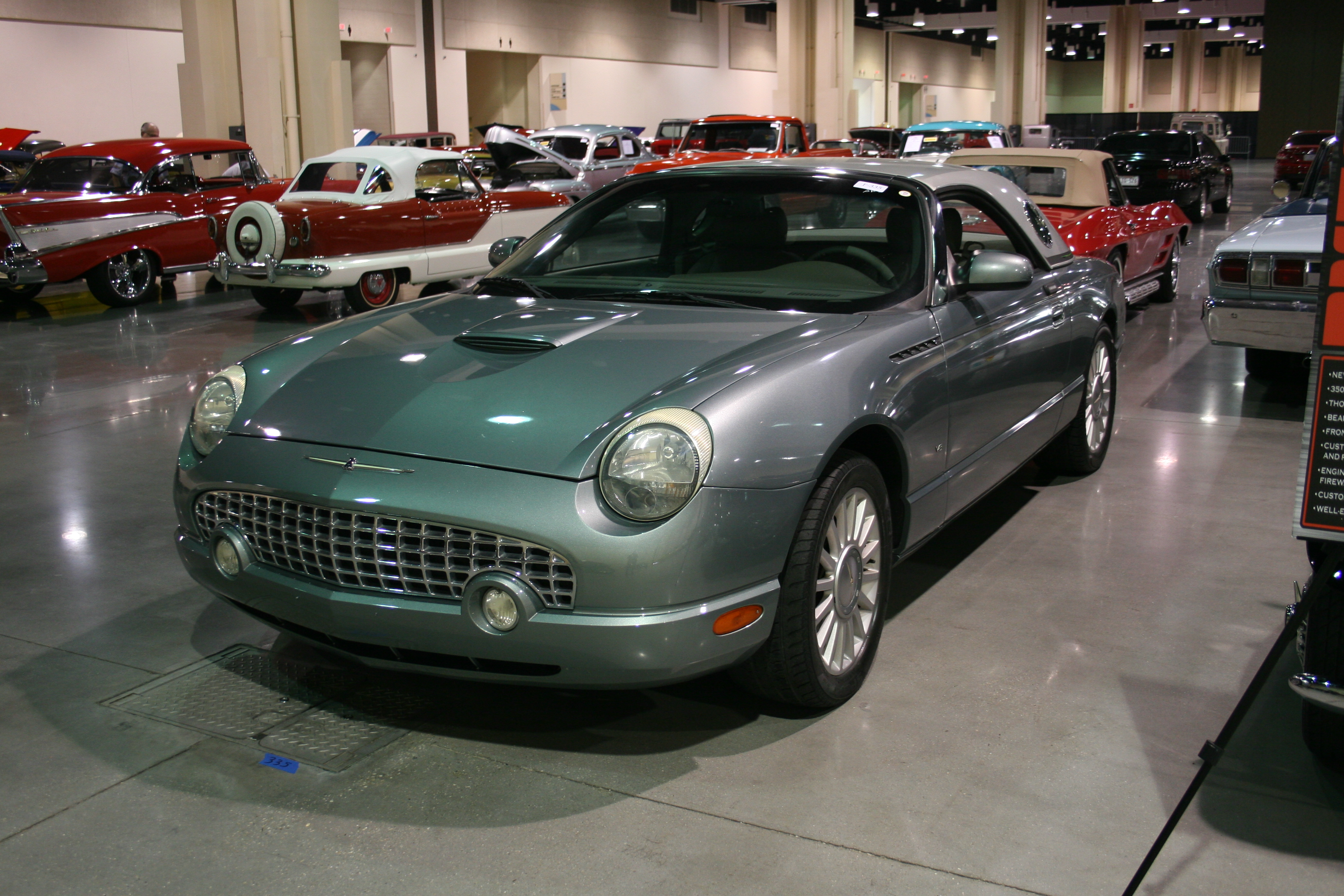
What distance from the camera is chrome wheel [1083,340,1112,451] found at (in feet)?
16.6

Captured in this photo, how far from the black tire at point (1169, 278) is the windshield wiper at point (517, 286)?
772 cm

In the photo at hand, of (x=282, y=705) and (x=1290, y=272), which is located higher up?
→ (x=1290, y=272)

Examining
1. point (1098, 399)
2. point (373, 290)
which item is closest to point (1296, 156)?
point (373, 290)

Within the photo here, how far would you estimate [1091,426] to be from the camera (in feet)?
17.0

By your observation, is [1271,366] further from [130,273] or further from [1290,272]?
[130,273]

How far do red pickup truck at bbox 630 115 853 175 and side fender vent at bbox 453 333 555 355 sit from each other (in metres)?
13.9

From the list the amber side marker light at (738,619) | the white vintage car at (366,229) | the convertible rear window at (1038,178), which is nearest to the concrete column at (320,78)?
the white vintage car at (366,229)

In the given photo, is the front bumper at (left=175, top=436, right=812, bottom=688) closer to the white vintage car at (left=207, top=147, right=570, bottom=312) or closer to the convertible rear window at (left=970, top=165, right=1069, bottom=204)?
the convertible rear window at (left=970, top=165, right=1069, bottom=204)

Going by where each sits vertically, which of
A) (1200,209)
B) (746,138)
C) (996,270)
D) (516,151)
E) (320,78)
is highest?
(320,78)

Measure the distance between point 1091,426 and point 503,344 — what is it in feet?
10.2

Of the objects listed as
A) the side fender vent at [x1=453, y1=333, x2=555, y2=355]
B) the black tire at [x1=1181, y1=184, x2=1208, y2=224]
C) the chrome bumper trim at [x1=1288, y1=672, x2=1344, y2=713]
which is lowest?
the chrome bumper trim at [x1=1288, y1=672, x2=1344, y2=713]

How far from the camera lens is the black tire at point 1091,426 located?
16.5 feet

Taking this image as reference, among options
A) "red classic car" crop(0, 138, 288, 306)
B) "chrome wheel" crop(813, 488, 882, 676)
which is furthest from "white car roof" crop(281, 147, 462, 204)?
"chrome wheel" crop(813, 488, 882, 676)

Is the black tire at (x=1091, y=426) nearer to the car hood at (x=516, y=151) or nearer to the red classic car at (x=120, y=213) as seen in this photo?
the red classic car at (x=120, y=213)
